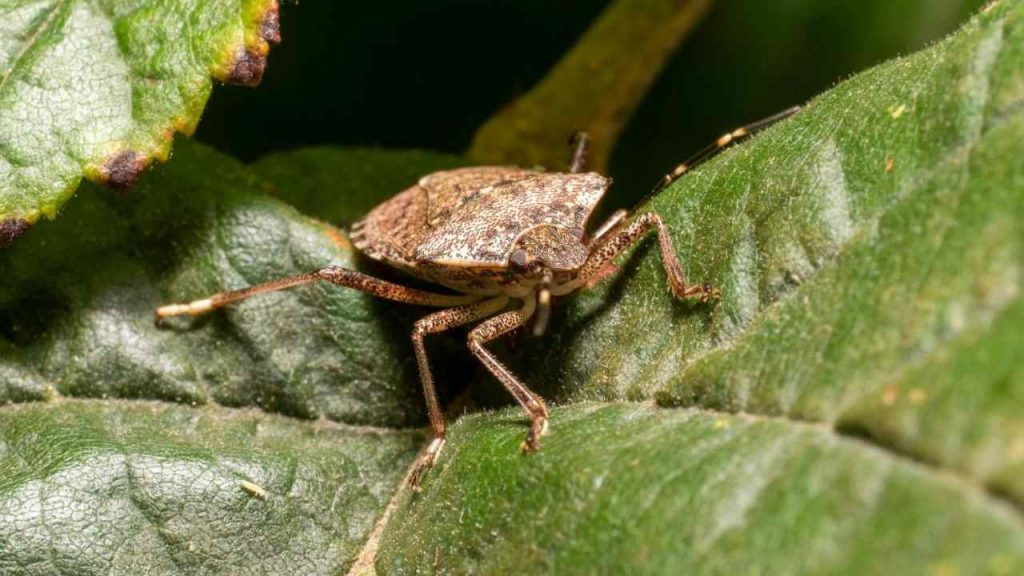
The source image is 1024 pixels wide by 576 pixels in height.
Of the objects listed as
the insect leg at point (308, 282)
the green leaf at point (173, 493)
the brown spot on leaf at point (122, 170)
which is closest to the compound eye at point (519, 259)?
the insect leg at point (308, 282)

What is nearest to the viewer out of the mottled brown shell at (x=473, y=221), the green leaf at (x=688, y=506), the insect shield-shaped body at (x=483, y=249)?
the green leaf at (x=688, y=506)

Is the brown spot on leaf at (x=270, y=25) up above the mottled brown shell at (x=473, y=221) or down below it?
above

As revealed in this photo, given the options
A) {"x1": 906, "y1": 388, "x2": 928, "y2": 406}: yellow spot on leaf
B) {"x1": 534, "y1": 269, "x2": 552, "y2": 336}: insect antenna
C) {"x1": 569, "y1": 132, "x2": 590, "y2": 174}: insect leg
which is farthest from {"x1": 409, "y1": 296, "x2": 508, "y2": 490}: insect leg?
{"x1": 906, "y1": 388, "x2": 928, "y2": 406}: yellow spot on leaf

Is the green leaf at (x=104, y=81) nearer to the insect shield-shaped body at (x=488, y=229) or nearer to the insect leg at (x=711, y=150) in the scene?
the insect shield-shaped body at (x=488, y=229)

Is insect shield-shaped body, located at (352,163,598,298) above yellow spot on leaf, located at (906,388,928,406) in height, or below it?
above

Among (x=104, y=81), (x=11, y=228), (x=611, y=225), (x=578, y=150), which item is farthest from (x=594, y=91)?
(x=11, y=228)

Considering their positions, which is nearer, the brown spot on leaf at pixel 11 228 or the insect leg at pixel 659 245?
the insect leg at pixel 659 245

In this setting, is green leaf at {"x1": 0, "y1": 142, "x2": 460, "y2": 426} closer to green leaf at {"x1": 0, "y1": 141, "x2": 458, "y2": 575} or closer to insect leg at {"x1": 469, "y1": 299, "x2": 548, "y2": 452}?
green leaf at {"x1": 0, "y1": 141, "x2": 458, "y2": 575}

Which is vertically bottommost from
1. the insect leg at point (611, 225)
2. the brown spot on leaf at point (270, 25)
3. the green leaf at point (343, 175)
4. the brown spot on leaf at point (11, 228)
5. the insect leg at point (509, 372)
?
the insect leg at point (509, 372)
